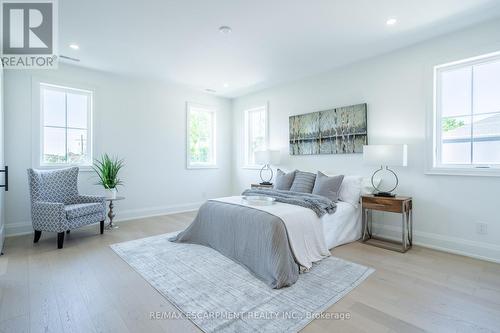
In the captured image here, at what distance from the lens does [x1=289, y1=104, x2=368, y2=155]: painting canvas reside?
391 centimetres

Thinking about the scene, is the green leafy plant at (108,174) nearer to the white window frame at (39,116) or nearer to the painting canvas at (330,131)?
the white window frame at (39,116)

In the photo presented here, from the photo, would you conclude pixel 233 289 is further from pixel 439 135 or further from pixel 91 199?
pixel 439 135

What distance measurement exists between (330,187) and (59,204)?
3.54m

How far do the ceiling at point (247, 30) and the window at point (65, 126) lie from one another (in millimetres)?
640

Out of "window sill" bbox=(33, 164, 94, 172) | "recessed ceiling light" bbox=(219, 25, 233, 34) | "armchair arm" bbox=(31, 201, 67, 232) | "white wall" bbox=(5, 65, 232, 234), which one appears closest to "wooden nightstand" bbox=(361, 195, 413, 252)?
"recessed ceiling light" bbox=(219, 25, 233, 34)

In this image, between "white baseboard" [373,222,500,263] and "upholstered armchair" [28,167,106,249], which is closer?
"white baseboard" [373,222,500,263]

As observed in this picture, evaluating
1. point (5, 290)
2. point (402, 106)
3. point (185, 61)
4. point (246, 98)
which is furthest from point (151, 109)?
point (402, 106)

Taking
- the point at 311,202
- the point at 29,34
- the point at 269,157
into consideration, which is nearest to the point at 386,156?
the point at 311,202

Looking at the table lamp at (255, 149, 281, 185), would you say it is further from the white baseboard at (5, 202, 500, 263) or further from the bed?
the white baseboard at (5, 202, 500, 263)

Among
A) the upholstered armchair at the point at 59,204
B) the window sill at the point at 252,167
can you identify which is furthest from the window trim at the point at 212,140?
the upholstered armchair at the point at 59,204

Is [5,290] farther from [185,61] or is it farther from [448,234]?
[448,234]

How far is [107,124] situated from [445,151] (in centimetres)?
519

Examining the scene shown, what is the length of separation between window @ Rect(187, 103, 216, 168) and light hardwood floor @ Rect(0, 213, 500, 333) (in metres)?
2.95

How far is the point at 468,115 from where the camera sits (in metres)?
3.04
